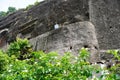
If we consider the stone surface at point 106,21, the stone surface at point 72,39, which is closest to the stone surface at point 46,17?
the stone surface at point 106,21

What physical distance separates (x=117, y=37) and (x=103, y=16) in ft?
2.98

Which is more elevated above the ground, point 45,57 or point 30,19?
point 30,19

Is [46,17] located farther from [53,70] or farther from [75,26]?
[53,70]

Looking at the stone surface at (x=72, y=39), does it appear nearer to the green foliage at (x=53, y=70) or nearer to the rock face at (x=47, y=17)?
the rock face at (x=47, y=17)

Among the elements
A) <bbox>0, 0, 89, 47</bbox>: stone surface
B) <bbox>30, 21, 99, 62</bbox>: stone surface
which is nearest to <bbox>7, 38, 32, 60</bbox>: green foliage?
<bbox>30, 21, 99, 62</bbox>: stone surface

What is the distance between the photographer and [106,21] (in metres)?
11.2

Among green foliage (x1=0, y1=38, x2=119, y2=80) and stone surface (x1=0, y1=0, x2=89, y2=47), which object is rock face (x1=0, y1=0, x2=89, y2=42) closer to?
stone surface (x1=0, y1=0, x2=89, y2=47)

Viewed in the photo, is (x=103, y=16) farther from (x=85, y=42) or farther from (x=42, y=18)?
(x=42, y=18)

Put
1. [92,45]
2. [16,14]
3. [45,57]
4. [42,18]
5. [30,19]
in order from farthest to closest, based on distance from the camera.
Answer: [16,14], [30,19], [42,18], [92,45], [45,57]

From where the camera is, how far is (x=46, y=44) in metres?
10.9

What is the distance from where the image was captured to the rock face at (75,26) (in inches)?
404

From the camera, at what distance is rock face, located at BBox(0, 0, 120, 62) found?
1026 cm

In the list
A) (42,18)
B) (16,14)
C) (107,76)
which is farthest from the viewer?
(16,14)

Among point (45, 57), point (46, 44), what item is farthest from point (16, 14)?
point (45, 57)
